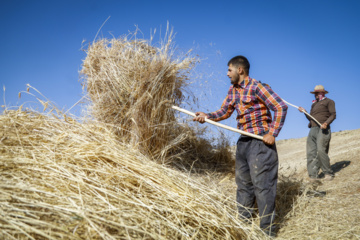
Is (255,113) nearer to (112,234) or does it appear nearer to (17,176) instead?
(112,234)

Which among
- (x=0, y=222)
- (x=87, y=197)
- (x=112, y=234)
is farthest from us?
(x=87, y=197)

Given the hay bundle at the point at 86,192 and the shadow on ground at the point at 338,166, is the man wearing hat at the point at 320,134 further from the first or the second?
the hay bundle at the point at 86,192

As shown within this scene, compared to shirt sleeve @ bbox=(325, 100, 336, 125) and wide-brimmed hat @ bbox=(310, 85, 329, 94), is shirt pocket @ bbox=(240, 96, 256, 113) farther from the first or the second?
wide-brimmed hat @ bbox=(310, 85, 329, 94)

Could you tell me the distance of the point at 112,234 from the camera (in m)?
1.33

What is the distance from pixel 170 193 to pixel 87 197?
0.56m

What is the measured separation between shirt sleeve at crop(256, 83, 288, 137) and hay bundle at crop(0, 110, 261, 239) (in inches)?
35.7

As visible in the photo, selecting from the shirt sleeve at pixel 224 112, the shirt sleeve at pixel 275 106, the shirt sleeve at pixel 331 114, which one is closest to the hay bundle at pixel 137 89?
the shirt sleeve at pixel 224 112

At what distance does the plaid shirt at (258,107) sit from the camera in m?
2.39

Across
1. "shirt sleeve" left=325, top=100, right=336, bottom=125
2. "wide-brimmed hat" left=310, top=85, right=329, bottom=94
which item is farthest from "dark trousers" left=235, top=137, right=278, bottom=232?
"wide-brimmed hat" left=310, top=85, right=329, bottom=94

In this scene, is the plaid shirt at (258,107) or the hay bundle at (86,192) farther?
the plaid shirt at (258,107)

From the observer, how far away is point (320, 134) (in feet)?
17.1

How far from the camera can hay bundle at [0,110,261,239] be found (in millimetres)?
1269

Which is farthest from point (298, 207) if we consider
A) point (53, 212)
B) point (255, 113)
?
point (53, 212)

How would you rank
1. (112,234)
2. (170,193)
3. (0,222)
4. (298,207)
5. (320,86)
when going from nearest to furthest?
1. (0,222)
2. (112,234)
3. (170,193)
4. (298,207)
5. (320,86)
